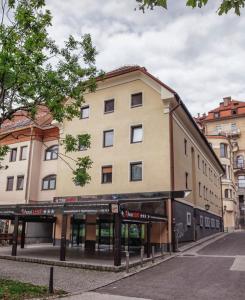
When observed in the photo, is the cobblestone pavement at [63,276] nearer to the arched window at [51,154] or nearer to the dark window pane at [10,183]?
the arched window at [51,154]

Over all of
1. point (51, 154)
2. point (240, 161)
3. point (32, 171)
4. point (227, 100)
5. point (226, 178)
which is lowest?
point (32, 171)

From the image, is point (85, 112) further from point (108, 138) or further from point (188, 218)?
point (188, 218)

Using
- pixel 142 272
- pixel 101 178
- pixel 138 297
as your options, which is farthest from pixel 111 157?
pixel 138 297

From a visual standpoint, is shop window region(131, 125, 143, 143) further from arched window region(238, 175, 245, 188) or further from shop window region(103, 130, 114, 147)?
arched window region(238, 175, 245, 188)

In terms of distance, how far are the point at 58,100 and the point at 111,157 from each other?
41.1 ft

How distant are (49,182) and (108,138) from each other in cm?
847

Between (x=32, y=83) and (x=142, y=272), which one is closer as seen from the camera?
(x=32, y=83)

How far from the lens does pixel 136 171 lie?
2288cm

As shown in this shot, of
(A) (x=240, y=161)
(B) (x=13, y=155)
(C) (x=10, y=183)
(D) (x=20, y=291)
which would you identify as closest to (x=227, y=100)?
(A) (x=240, y=161)

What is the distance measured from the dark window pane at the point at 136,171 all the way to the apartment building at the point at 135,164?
1.9 inches

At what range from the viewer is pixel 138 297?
9.69 metres

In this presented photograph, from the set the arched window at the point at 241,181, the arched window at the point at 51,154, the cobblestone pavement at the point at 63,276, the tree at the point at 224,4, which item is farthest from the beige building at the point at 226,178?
the tree at the point at 224,4

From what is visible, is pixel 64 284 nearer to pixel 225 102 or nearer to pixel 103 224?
pixel 103 224

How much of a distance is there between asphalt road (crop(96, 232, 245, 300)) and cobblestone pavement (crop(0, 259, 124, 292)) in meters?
0.65
